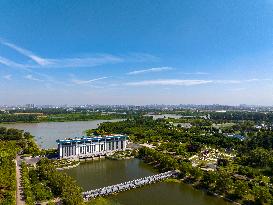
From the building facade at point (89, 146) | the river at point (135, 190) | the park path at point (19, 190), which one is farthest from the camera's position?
the building facade at point (89, 146)

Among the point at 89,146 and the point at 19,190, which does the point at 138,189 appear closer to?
the point at 19,190

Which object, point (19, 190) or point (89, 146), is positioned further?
point (89, 146)

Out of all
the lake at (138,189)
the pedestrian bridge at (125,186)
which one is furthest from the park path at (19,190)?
the lake at (138,189)

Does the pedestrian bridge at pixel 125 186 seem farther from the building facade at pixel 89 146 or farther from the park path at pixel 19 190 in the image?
the building facade at pixel 89 146

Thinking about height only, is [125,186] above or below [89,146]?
below

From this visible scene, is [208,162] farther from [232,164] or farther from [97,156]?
[97,156]

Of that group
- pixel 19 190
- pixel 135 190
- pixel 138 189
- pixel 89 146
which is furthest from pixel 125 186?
pixel 89 146
